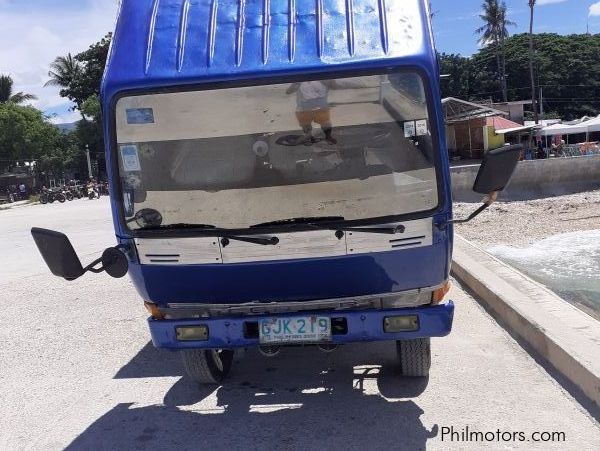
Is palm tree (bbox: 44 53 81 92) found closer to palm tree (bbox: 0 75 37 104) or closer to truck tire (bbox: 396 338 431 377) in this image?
palm tree (bbox: 0 75 37 104)

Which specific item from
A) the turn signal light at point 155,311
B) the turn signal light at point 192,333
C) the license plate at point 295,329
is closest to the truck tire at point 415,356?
the license plate at point 295,329

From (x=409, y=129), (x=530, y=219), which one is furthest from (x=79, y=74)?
(x=409, y=129)

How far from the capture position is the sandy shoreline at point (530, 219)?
1285 cm

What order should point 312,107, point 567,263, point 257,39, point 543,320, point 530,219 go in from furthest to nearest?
point 530,219
point 567,263
point 543,320
point 257,39
point 312,107

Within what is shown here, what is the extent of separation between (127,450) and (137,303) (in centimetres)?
390

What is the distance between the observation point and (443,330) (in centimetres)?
400

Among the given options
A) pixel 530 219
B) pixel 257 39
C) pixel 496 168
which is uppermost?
pixel 257 39

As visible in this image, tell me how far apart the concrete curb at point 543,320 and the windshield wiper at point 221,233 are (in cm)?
227

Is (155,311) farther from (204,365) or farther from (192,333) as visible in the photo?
(204,365)

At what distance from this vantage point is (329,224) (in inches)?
150

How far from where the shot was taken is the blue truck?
3.73 metres

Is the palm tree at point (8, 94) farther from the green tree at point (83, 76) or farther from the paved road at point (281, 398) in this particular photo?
the paved road at point (281, 398)

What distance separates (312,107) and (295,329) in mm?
1398

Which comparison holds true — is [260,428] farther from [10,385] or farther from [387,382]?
[10,385]
